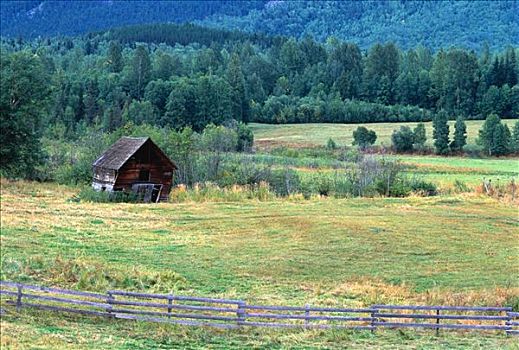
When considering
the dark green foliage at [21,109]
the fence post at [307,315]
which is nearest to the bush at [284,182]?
the dark green foliage at [21,109]

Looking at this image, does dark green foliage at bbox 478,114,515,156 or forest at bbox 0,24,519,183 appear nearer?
dark green foliage at bbox 478,114,515,156

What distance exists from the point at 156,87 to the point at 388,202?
7455 cm

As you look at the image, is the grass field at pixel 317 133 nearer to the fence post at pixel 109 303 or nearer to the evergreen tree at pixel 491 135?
the evergreen tree at pixel 491 135

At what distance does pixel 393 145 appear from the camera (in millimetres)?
101438

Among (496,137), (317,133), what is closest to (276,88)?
(317,133)

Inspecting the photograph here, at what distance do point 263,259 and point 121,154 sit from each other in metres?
26.6

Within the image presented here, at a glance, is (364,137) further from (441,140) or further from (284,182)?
(284,182)

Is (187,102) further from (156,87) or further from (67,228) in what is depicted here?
(67,228)

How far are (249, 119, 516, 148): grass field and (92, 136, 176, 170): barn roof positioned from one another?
4312cm

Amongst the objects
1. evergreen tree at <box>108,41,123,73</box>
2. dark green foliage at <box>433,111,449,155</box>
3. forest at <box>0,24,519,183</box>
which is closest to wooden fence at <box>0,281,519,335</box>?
forest at <box>0,24,519,183</box>

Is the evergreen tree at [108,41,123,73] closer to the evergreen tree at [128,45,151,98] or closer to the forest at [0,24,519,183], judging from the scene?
the forest at [0,24,519,183]

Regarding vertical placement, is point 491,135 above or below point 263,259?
above

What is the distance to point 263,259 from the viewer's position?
3578cm

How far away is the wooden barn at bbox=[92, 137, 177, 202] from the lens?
58.6 metres
